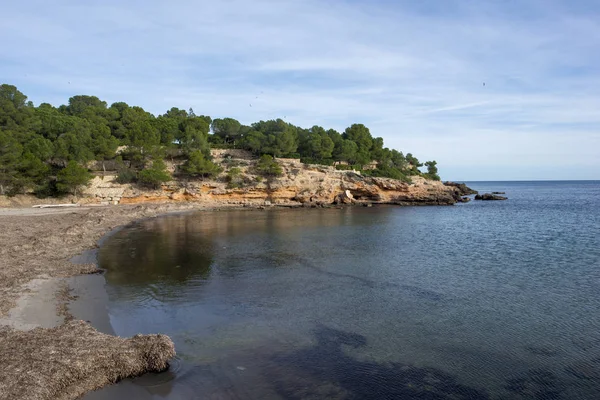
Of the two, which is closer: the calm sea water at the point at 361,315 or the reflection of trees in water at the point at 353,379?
the reflection of trees in water at the point at 353,379

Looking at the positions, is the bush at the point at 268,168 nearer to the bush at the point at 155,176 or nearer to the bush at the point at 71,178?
the bush at the point at 155,176

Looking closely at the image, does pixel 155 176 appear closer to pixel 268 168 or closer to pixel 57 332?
pixel 268 168

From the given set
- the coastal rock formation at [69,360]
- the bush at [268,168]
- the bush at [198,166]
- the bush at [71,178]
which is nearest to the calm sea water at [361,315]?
the coastal rock formation at [69,360]

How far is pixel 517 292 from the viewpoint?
17.5 meters

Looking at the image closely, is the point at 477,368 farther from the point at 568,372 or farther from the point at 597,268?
the point at 597,268

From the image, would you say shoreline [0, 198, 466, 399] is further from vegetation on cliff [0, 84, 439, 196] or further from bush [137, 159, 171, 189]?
bush [137, 159, 171, 189]

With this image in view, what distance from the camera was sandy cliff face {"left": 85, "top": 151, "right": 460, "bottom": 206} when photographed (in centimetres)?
5447

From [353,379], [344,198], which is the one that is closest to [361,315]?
[353,379]

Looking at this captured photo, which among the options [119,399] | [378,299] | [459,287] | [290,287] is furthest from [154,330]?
[459,287]

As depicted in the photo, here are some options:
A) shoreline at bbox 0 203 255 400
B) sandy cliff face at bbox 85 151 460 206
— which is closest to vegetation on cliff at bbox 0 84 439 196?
sandy cliff face at bbox 85 151 460 206

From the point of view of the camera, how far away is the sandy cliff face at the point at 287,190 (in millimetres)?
54469

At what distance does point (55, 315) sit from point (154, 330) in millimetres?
3163

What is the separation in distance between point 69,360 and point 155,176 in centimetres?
4882

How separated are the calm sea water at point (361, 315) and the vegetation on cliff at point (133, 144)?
26430 mm
